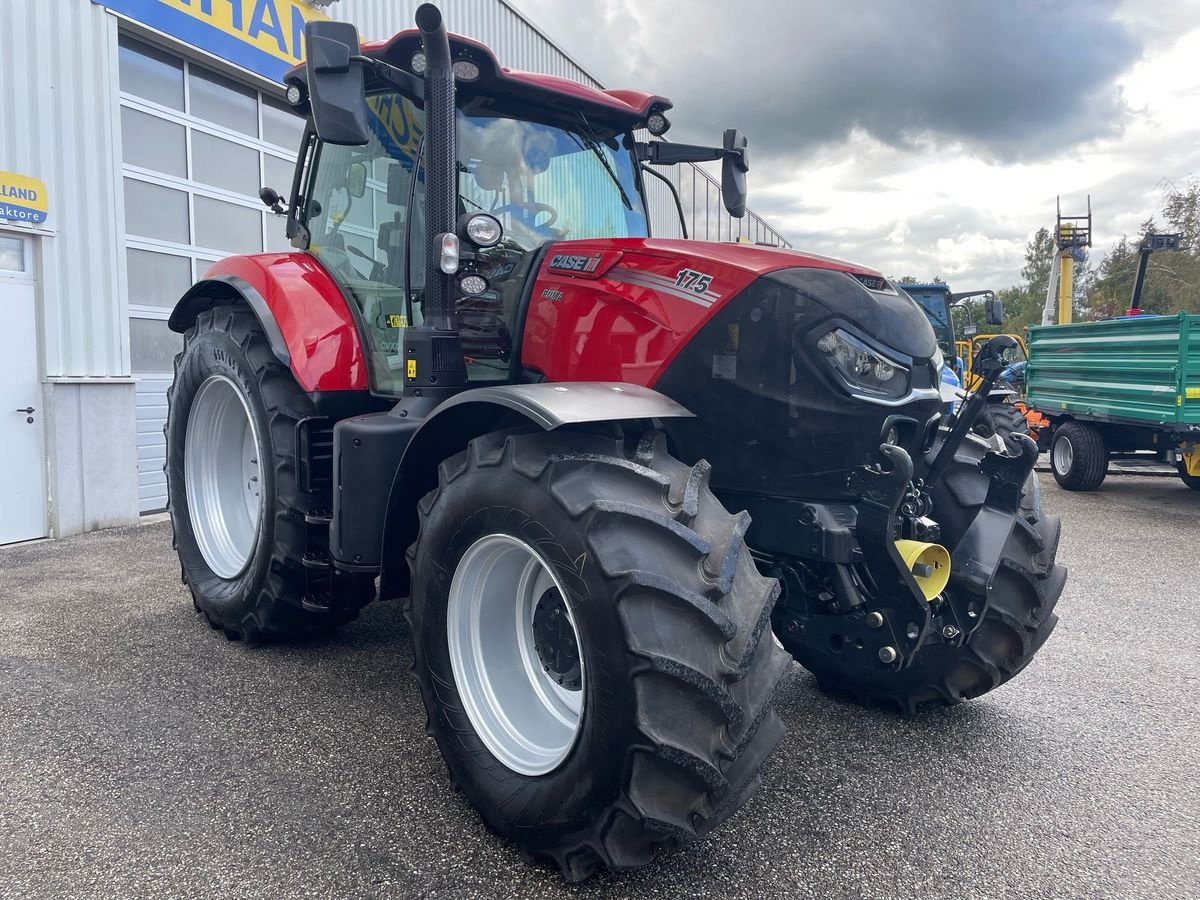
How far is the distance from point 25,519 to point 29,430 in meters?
0.66

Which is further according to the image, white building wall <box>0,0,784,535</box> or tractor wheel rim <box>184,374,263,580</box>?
white building wall <box>0,0,784,535</box>

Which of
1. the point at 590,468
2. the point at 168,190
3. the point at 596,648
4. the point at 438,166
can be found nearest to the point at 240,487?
the point at 438,166

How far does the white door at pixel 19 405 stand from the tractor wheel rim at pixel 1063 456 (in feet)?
33.7

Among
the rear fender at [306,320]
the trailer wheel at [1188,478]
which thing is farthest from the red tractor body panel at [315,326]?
the trailer wheel at [1188,478]

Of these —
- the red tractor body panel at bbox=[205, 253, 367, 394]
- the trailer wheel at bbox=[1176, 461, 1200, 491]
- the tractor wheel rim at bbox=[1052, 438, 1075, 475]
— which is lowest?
the trailer wheel at bbox=[1176, 461, 1200, 491]

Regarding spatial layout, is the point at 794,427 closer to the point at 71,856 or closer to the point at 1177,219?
the point at 71,856

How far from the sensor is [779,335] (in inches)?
98.7

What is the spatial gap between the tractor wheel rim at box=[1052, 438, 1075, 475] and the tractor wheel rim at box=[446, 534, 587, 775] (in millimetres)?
9266

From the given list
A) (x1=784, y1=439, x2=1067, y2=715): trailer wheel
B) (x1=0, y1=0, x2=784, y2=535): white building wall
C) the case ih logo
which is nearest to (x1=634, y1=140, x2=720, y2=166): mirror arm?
the case ih logo

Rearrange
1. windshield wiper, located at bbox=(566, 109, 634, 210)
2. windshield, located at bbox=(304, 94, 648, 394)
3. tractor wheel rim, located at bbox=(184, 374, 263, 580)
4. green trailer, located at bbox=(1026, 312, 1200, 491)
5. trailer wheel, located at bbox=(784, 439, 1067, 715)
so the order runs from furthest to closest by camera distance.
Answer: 1. green trailer, located at bbox=(1026, 312, 1200, 491)
2. tractor wheel rim, located at bbox=(184, 374, 263, 580)
3. windshield wiper, located at bbox=(566, 109, 634, 210)
4. windshield, located at bbox=(304, 94, 648, 394)
5. trailer wheel, located at bbox=(784, 439, 1067, 715)

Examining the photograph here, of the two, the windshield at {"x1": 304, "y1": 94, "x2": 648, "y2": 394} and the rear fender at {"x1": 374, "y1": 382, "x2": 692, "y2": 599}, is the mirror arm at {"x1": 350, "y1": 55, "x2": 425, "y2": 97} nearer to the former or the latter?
the windshield at {"x1": 304, "y1": 94, "x2": 648, "y2": 394}

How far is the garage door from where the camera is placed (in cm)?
720

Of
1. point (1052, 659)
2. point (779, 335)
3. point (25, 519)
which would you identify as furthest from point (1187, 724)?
point (25, 519)

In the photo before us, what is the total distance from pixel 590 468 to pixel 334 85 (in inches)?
55.6
